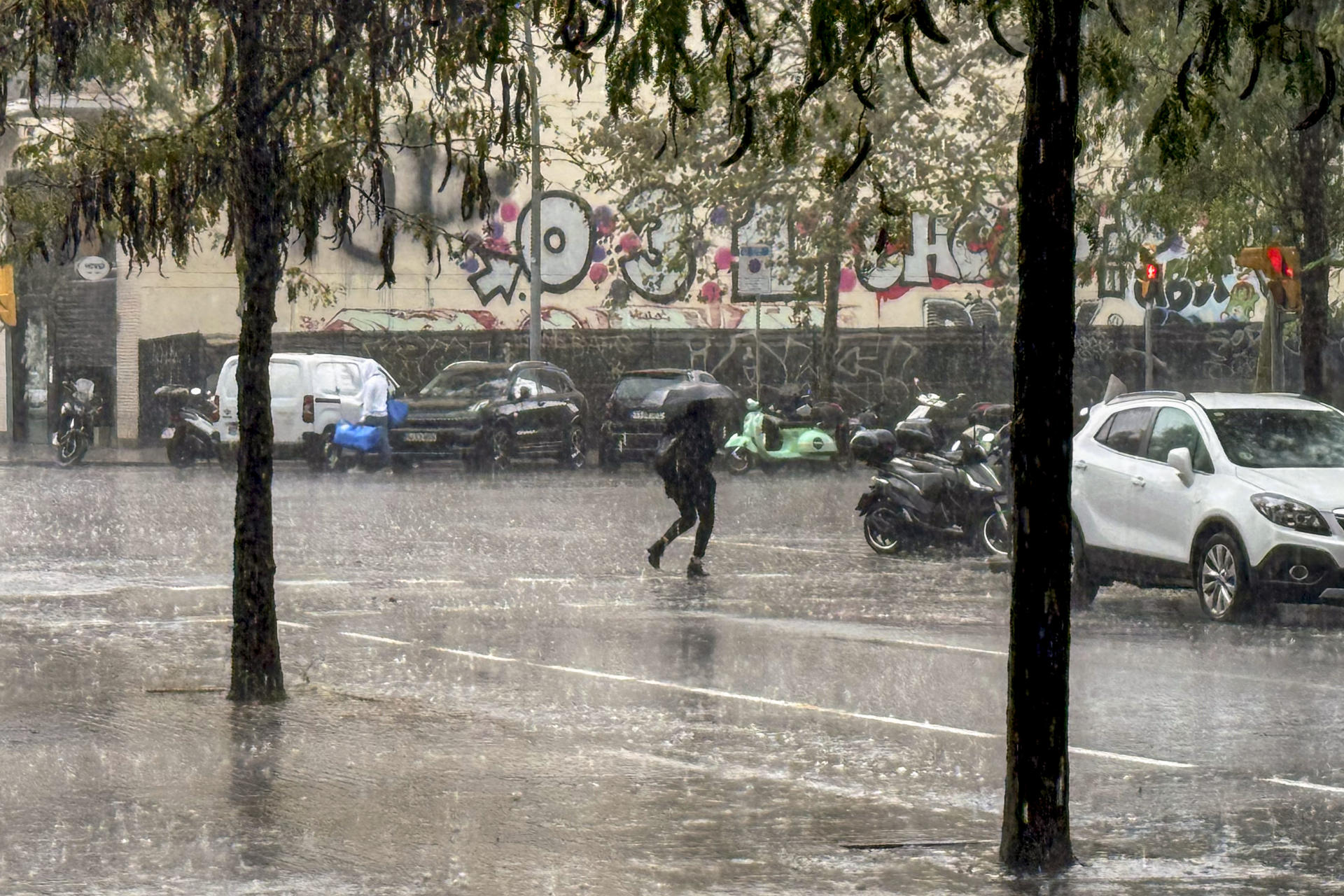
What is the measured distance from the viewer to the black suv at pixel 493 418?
101 ft

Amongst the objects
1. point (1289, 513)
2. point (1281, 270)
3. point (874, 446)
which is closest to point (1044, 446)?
point (1289, 513)

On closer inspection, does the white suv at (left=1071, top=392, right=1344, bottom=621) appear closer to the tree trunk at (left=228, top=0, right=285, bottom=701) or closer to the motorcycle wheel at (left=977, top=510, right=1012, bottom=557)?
the motorcycle wheel at (left=977, top=510, right=1012, bottom=557)

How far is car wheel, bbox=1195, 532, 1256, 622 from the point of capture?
13.3 metres

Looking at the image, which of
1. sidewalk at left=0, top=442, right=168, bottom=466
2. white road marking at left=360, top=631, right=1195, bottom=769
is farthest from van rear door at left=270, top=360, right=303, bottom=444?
white road marking at left=360, top=631, right=1195, bottom=769

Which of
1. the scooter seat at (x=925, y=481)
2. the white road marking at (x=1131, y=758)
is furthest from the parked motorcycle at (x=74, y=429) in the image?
the white road marking at (x=1131, y=758)

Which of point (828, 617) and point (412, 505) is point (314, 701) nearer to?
point (828, 617)

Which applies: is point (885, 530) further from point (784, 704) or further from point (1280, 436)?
point (784, 704)

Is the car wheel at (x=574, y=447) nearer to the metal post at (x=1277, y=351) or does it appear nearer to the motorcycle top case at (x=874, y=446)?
the motorcycle top case at (x=874, y=446)

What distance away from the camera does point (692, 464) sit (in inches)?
625

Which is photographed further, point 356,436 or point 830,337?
point 830,337

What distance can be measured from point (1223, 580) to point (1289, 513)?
67 cm

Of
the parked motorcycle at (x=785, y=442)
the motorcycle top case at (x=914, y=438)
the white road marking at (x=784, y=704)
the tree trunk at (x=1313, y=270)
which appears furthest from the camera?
the parked motorcycle at (x=785, y=442)

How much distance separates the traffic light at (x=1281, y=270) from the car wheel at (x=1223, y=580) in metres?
3.88

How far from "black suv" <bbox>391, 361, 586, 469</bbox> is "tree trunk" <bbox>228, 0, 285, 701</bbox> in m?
20.7
